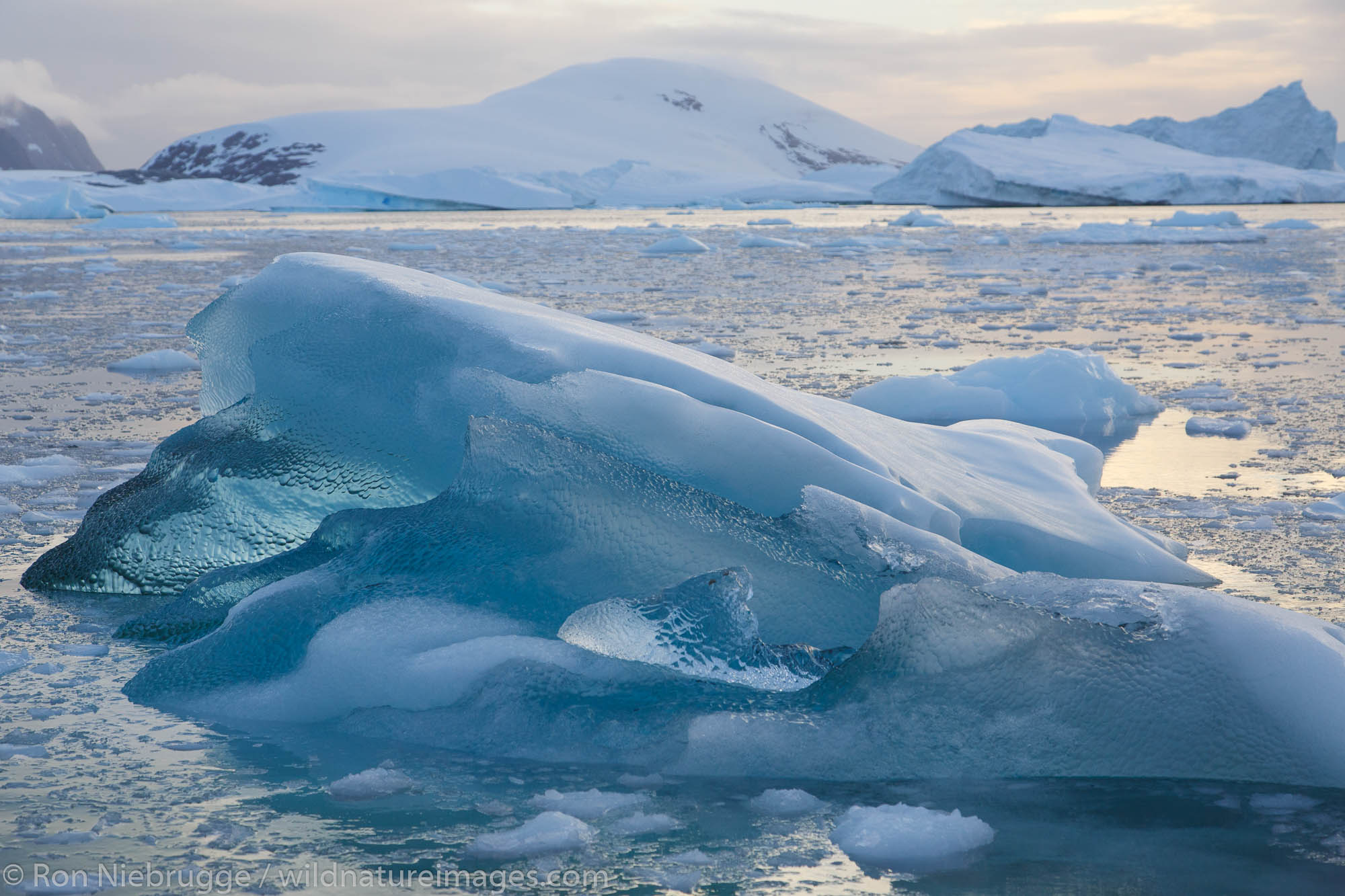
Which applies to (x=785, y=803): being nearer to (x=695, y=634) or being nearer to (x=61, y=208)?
(x=695, y=634)

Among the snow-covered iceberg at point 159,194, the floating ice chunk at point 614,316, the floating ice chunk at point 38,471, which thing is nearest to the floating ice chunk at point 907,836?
the floating ice chunk at point 38,471

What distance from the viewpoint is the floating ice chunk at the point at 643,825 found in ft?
5.63

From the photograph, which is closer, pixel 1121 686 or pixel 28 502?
pixel 1121 686

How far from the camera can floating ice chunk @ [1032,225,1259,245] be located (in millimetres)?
18234

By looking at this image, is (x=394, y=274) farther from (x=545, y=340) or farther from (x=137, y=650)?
(x=137, y=650)

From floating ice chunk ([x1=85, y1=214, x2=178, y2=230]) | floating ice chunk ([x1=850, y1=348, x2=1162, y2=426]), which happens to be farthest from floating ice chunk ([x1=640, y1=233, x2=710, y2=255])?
floating ice chunk ([x1=85, y1=214, x2=178, y2=230])

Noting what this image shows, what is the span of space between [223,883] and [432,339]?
1474 mm

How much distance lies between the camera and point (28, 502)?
3.52 metres

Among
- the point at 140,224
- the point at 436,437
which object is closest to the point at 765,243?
the point at 140,224

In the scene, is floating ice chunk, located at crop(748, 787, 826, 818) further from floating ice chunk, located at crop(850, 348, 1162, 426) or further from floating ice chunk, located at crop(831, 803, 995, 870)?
floating ice chunk, located at crop(850, 348, 1162, 426)

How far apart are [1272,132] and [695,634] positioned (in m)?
45.2

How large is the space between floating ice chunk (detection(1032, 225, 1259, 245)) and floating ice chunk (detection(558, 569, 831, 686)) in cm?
1747

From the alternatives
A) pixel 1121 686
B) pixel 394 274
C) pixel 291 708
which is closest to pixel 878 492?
pixel 1121 686

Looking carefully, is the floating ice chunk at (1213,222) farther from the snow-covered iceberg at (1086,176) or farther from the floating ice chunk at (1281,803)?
the floating ice chunk at (1281,803)
